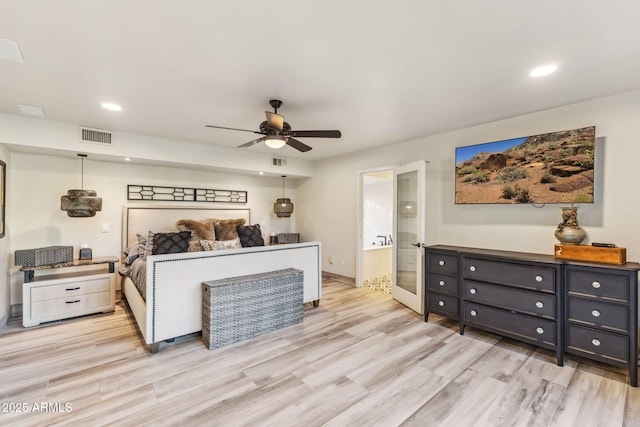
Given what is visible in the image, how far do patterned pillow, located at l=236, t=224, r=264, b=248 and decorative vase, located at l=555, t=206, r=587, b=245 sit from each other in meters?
4.01

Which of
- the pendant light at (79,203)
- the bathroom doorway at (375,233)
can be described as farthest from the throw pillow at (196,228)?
the bathroom doorway at (375,233)

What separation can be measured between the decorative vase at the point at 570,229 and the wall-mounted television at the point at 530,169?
130 mm

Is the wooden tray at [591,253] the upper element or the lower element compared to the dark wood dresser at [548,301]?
upper

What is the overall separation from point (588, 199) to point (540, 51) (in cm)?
162

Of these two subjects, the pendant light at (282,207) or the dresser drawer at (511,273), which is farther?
the pendant light at (282,207)

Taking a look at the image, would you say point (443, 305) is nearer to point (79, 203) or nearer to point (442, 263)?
point (442, 263)

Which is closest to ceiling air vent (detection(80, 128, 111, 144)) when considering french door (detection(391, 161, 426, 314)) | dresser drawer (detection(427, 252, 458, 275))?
french door (detection(391, 161, 426, 314))

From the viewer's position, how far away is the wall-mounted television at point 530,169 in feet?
9.12

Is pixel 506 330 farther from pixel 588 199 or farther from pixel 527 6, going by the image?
pixel 527 6

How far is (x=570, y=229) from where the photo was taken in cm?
275

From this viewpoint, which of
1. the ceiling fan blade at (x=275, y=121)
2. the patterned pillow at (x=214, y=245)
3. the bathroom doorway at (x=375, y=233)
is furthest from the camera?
the bathroom doorway at (x=375, y=233)

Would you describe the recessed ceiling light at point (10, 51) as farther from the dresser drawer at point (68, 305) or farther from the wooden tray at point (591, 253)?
the wooden tray at point (591, 253)

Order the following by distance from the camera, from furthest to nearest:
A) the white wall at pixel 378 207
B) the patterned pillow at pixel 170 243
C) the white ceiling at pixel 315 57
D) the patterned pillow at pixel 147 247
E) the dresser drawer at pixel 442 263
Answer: the white wall at pixel 378 207 < the patterned pillow at pixel 147 247 < the patterned pillow at pixel 170 243 < the dresser drawer at pixel 442 263 < the white ceiling at pixel 315 57

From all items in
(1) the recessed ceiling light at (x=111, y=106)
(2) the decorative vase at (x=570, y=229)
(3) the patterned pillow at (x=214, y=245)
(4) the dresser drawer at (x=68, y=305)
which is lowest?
(4) the dresser drawer at (x=68, y=305)
